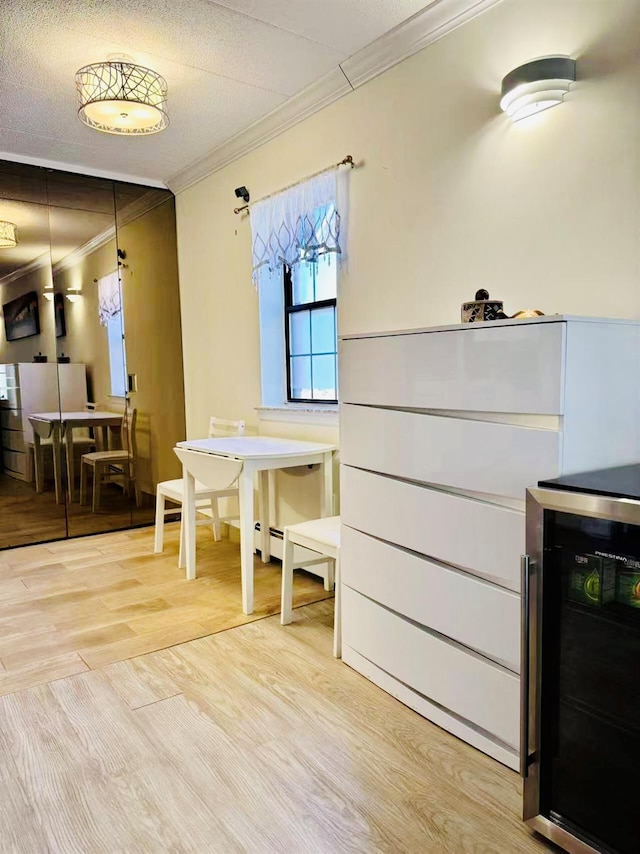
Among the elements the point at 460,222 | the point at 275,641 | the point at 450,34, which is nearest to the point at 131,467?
the point at 275,641

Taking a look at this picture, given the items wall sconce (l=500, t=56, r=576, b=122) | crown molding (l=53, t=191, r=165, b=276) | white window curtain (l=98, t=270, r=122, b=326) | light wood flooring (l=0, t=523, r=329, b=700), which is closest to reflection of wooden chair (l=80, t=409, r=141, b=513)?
light wood flooring (l=0, t=523, r=329, b=700)

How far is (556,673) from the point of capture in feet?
4.55

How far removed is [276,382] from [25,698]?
86.1 inches

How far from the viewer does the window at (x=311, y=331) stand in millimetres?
3281

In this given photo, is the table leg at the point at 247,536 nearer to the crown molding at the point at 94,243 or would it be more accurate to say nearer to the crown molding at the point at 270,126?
the crown molding at the point at 270,126

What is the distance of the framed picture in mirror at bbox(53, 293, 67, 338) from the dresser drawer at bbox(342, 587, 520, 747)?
291cm

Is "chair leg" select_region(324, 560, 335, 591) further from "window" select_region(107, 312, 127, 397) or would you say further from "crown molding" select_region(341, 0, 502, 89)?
"crown molding" select_region(341, 0, 502, 89)

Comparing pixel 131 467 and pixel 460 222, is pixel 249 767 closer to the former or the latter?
pixel 460 222

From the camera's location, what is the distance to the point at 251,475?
276cm

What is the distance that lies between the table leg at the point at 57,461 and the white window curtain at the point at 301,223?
1.85 metres

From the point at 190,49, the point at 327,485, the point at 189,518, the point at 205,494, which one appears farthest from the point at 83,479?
the point at 190,49

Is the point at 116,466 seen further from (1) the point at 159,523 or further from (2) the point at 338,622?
(2) the point at 338,622

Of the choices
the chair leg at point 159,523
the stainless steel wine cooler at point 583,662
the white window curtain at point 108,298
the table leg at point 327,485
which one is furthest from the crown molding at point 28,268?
the stainless steel wine cooler at point 583,662

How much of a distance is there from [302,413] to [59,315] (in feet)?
6.55
